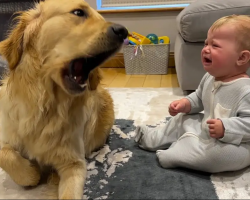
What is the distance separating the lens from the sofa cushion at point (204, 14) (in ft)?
5.90

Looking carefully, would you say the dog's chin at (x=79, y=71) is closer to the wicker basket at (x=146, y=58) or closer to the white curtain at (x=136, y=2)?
the wicker basket at (x=146, y=58)

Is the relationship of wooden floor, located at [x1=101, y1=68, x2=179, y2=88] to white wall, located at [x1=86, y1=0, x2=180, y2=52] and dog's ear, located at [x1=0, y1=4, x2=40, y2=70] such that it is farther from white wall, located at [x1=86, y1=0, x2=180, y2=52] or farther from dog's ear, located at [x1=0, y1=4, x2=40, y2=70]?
dog's ear, located at [x1=0, y1=4, x2=40, y2=70]

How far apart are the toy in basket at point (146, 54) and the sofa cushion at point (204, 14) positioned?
783 millimetres

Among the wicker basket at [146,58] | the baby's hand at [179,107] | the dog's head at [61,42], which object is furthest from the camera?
the wicker basket at [146,58]

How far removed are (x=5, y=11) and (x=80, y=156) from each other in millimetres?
1928

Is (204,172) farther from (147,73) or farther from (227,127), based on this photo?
(147,73)

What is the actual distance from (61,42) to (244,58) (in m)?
0.68

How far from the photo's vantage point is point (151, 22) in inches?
117

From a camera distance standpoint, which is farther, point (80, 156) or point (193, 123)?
point (193, 123)

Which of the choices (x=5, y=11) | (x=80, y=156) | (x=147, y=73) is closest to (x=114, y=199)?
(x=80, y=156)

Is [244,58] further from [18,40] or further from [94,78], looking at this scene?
[18,40]

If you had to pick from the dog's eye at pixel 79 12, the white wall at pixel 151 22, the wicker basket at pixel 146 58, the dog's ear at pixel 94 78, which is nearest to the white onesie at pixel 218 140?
the dog's ear at pixel 94 78

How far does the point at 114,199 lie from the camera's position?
38.1 inches

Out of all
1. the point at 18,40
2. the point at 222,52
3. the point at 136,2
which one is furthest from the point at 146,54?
the point at 18,40
